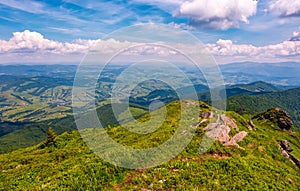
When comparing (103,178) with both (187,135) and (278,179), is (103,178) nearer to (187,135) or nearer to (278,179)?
(187,135)

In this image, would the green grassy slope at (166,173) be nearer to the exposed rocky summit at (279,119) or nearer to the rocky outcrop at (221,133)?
the rocky outcrop at (221,133)

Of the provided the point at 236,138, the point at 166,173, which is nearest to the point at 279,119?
the point at 236,138

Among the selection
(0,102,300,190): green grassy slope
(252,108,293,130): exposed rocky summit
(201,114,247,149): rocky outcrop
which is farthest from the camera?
(252,108,293,130): exposed rocky summit

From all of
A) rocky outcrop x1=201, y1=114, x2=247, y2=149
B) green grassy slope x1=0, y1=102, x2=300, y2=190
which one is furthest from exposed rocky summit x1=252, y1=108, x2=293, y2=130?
green grassy slope x1=0, y1=102, x2=300, y2=190

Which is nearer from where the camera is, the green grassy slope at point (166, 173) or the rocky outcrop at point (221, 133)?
the green grassy slope at point (166, 173)

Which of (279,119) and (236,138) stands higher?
(236,138)

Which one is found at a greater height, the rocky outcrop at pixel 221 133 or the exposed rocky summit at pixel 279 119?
the rocky outcrop at pixel 221 133

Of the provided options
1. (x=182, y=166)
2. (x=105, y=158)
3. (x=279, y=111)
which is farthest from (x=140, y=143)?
(x=279, y=111)

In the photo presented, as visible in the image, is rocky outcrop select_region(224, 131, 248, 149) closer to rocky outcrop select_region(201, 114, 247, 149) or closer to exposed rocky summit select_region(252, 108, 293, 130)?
rocky outcrop select_region(201, 114, 247, 149)

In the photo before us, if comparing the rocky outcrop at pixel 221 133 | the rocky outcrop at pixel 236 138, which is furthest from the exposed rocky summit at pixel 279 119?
the rocky outcrop at pixel 221 133

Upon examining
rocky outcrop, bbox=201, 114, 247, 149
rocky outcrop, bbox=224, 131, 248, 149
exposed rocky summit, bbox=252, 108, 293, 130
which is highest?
rocky outcrop, bbox=201, 114, 247, 149

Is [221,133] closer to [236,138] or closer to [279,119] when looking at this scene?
[236,138]
